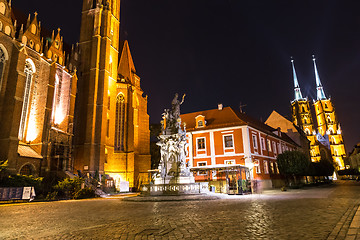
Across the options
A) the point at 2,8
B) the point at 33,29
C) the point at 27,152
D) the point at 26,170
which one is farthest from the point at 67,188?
the point at 2,8

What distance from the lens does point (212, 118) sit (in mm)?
34719

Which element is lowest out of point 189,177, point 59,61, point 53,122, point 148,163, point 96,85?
point 189,177

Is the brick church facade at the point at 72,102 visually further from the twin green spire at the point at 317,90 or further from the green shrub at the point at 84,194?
the twin green spire at the point at 317,90

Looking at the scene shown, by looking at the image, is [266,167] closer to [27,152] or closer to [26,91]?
[27,152]

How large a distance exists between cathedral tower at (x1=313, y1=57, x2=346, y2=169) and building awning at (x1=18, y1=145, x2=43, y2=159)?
385ft

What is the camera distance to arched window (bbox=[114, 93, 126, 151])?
124ft

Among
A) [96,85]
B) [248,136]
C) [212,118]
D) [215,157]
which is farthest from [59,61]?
[248,136]

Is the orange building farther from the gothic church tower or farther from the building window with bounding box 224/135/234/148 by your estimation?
the gothic church tower

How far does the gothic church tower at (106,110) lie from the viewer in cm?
3266

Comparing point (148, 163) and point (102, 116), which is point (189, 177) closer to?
point (102, 116)

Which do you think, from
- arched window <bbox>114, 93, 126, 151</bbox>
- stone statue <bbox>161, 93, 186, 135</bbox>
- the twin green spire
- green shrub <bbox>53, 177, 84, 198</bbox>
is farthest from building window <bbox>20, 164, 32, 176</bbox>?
the twin green spire

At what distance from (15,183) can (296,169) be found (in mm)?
35147

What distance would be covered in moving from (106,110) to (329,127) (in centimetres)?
11146

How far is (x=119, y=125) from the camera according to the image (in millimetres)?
38500
